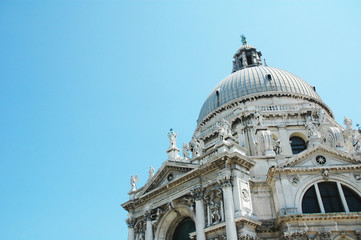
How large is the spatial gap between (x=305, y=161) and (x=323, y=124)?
814 centimetres

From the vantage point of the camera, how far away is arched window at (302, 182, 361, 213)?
71.1 feet

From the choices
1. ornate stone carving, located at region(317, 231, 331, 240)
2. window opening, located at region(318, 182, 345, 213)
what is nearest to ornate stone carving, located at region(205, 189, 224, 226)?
ornate stone carving, located at region(317, 231, 331, 240)

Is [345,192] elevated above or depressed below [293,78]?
below

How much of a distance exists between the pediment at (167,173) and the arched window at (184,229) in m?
3.15

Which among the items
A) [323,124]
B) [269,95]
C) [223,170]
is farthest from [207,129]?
[223,170]

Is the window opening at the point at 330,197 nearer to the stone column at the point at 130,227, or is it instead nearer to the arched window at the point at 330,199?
the arched window at the point at 330,199

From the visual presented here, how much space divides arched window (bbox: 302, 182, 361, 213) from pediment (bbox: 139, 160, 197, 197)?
25.2ft

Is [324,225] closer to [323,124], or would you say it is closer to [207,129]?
[323,124]

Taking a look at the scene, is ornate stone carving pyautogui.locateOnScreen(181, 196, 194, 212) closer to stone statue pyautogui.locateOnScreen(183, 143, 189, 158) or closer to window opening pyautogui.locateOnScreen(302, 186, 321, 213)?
stone statue pyautogui.locateOnScreen(183, 143, 189, 158)

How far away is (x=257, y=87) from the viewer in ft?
120

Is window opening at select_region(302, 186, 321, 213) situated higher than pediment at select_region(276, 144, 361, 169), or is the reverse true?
pediment at select_region(276, 144, 361, 169)

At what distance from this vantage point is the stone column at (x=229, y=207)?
2034 centimetres

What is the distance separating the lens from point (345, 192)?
22141mm

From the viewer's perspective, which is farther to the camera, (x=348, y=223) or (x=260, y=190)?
(x=260, y=190)
